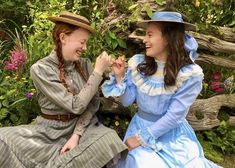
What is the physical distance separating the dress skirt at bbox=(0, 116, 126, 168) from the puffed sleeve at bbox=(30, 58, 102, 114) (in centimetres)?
27

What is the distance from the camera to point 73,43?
3.59 metres

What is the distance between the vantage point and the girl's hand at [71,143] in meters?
3.54

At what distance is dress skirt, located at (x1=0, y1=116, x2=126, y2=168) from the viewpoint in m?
3.39

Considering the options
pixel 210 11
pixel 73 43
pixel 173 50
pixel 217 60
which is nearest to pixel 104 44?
pixel 73 43

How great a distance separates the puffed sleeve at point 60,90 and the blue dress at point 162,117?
0.78 ft

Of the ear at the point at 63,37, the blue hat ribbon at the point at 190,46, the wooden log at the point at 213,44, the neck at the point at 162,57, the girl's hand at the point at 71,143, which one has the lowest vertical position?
the girl's hand at the point at 71,143

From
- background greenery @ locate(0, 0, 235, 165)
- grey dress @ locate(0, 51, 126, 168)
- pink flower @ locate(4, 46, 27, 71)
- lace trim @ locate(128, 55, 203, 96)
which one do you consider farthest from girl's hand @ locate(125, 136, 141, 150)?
pink flower @ locate(4, 46, 27, 71)

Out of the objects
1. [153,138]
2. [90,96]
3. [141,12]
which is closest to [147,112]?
[153,138]

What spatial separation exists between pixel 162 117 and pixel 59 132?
2.78 ft

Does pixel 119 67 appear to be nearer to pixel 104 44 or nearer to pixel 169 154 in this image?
pixel 169 154

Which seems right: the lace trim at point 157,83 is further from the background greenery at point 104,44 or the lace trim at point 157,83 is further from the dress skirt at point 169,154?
the background greenery at point 104,44

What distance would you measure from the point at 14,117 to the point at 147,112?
1448 millimetres

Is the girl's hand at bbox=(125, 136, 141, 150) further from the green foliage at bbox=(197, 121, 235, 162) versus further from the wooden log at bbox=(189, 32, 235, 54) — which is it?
the wooden log at bbox=(189, 32, 235, 54)

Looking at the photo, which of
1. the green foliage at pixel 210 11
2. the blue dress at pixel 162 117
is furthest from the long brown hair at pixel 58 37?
the green foliage at pixel 210 11
